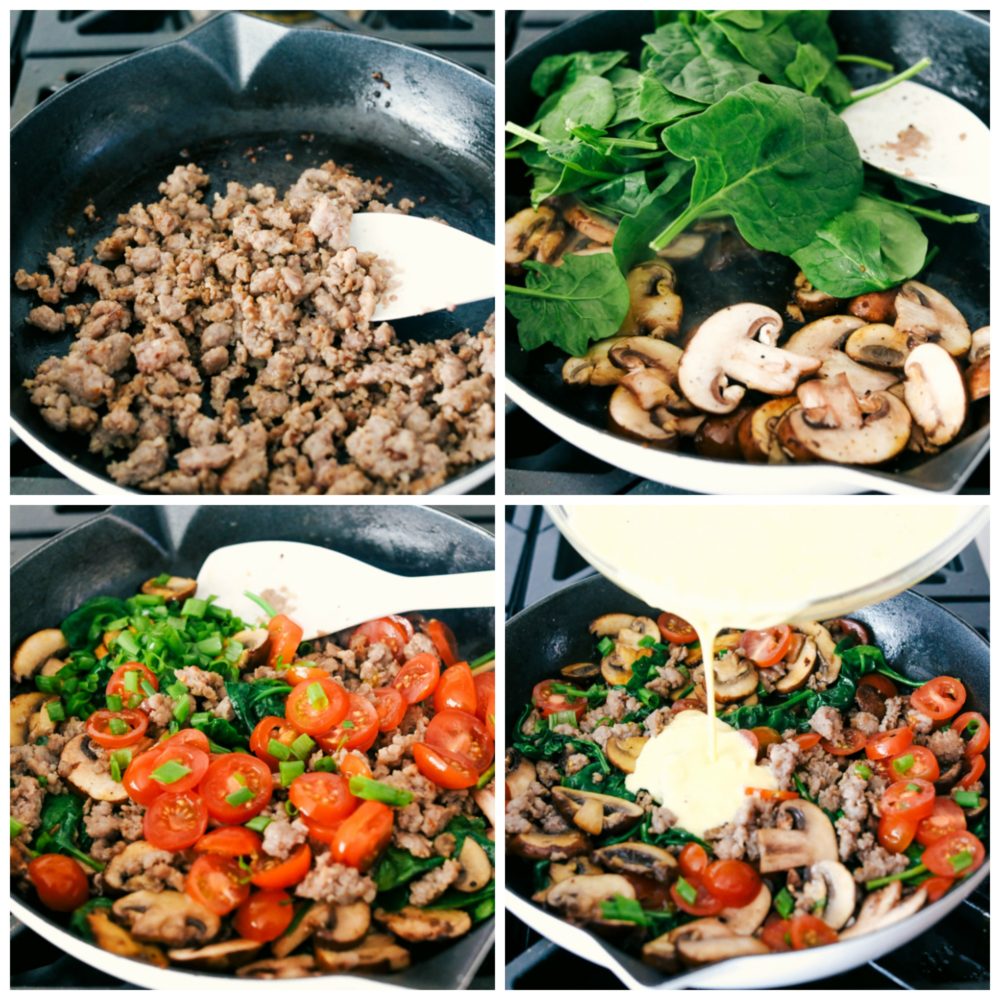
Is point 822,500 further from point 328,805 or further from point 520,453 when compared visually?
point 328,805

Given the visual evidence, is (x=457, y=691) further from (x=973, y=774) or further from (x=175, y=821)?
(x=973, y=774)

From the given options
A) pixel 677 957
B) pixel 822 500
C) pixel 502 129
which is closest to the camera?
pixel 677 957

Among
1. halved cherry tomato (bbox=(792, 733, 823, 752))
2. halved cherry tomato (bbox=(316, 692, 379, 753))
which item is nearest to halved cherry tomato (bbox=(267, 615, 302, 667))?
halved cherry tomato (bbox=(316, 692, 379, 753))

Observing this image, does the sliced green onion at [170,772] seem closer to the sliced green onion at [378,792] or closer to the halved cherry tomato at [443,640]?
the sliced green onion at [378,792]

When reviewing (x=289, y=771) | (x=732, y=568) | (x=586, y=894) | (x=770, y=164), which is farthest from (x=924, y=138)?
(x=289, y=771)

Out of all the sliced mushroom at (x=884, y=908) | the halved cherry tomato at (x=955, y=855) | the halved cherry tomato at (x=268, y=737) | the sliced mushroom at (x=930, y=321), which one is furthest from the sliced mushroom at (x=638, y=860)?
the sliced mushroom at (x=930, y=321)

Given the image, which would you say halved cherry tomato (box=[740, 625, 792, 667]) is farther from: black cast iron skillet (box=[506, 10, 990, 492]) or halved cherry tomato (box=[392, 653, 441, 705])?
halved cherry tomato (box=[392, 653, 441, 705])

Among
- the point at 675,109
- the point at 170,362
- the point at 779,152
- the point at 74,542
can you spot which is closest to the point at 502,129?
the point at 675,109
